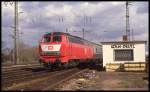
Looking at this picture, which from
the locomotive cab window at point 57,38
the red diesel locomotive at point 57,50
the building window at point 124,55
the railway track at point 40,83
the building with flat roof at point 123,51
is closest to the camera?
the railway track at point 40,83

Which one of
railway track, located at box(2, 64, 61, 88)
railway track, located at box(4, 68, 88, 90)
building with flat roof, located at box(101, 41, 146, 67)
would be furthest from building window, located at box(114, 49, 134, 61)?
railway track, located at box(4, 68, 88, 90)

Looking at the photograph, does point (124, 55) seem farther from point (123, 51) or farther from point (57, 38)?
point (57, 38)

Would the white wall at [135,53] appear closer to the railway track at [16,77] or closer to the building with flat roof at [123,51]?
the building with flat roof at [123,51]

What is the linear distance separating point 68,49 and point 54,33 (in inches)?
73.9

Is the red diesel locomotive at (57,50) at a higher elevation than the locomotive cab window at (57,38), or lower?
lower

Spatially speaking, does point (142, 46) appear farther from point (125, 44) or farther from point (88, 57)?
point (88, 57)

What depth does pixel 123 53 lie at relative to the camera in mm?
33344

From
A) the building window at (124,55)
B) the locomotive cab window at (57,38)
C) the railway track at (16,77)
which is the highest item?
the locomotive cab window at (57,38)

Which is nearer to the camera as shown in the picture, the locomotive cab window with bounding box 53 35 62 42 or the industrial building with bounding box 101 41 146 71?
the industrial building with bounding box 101 41 146 71

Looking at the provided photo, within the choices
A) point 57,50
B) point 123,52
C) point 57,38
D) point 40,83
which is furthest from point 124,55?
point 40,83

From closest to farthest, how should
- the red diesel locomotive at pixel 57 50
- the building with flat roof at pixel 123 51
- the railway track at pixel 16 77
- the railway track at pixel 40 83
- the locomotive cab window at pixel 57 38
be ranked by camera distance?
the railway track at pixel 40 83 → the railway track at pixel 16 77 → the red diesel locomotive at pixel 57 50 → the building with flat roof at pixel 123 51 → the locomotive cab window at pixel 57 38

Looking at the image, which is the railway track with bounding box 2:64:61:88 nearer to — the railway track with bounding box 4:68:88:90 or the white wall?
the railway track with bounding box 4:68:88:90

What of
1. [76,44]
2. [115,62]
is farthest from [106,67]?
[76,44]

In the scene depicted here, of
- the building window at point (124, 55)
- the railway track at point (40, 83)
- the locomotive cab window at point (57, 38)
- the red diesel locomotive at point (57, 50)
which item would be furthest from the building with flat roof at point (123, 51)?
the railway track at point (40, 83)
